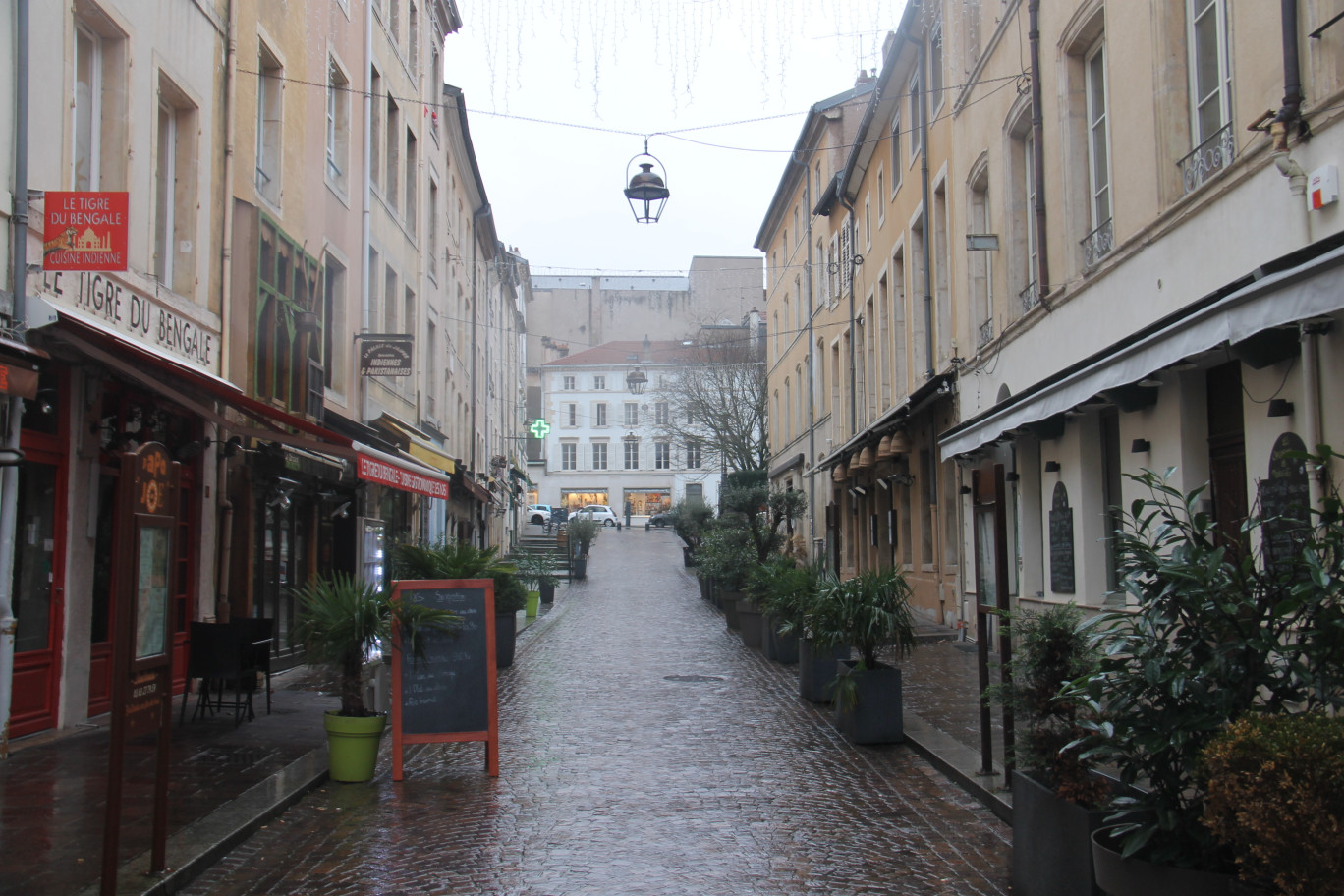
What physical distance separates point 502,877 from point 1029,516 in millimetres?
10255

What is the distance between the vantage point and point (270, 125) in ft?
45.8

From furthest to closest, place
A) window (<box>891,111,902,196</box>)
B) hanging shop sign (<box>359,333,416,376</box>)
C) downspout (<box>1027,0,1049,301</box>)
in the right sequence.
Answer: window (<box>891,111,902,196</box>) < hanging shop sign (<box>359,333,416,376</box>) < downspout (<box>1027,0,1049,301</box>)

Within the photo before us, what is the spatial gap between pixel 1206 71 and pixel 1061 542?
5438 mm

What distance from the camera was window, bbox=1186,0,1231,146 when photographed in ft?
28.7

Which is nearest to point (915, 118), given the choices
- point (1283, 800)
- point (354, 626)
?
point (354, 626)

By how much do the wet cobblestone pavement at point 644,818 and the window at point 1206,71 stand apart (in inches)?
218

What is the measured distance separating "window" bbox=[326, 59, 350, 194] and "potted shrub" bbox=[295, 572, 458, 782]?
10526 millimetres

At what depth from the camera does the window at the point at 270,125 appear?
13734mm

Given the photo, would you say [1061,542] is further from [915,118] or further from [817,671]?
[915,118]

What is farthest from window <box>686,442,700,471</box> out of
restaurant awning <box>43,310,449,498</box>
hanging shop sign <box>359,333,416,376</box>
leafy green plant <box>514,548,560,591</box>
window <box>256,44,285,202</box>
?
restaurant awning <box>43,310,449,498</box>

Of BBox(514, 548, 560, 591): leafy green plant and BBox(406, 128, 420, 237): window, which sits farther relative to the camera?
BBox(406, 128, 420, 237): window

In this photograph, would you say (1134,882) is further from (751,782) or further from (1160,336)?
(1160,336)

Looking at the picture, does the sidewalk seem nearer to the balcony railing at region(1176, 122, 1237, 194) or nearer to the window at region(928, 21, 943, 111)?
the balcony railing at region(1176, 122, 1237, 194)

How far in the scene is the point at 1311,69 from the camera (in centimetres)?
723
